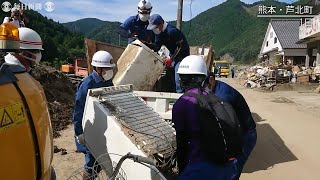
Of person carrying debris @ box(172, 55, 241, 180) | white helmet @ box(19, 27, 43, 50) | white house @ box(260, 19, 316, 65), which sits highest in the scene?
white house @ box(260, 19, 316, 65)

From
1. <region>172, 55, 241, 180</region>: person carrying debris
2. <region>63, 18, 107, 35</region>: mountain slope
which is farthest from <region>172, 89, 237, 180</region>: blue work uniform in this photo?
<region>63, 18, 107, 35</region>: mountain slope

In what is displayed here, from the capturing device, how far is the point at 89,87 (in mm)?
4301

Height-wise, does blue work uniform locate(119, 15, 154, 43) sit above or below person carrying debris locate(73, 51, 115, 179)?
above

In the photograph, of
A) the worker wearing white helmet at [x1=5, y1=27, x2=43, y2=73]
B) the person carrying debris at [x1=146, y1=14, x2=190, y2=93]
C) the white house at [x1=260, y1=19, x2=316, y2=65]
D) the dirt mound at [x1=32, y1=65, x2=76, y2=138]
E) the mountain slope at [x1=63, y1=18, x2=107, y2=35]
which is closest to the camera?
the worker wearing white helmet at [x1=5, y1=27, x2=43, y2=73]

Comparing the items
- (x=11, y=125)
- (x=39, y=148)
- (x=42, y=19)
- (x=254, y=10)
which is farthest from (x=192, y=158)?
(x=254, y=10)

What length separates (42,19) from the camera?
131 feet

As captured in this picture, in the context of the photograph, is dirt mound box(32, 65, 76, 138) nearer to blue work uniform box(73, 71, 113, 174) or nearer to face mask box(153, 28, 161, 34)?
face mask box(153, 28, 161, 34)

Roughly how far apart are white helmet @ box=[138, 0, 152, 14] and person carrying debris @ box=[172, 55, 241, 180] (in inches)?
164

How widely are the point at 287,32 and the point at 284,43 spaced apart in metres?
5.25

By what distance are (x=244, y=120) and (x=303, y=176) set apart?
9.59 ft

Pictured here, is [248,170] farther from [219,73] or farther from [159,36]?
[219,73]

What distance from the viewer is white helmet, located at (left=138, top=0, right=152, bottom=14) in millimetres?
7098

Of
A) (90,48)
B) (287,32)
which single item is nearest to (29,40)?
(90,48)

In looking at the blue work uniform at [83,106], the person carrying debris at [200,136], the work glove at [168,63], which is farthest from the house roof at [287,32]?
the person carrying debris at [200,136]
